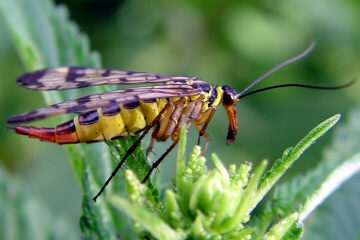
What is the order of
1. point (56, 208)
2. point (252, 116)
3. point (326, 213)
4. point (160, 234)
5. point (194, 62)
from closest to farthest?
point (160, 234)
point (326, 213)
point (56, 208)
point (252, 116)
point (194, 62)

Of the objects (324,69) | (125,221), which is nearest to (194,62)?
(324,69)

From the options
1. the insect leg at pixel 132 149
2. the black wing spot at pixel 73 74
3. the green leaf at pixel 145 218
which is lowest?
the insect leg at pixel 132 149

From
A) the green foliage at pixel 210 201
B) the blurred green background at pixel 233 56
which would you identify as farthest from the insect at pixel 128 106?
the blurred green background at pixel 233 56

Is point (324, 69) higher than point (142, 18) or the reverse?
the reverse

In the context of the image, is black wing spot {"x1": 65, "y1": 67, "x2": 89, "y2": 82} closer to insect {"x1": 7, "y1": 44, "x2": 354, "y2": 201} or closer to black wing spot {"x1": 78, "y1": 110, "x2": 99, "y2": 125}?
insect {"x1": 7, "y1": 44, "x2": 354, "y2": 201}

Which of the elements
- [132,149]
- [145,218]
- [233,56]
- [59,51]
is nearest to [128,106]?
[59,51]

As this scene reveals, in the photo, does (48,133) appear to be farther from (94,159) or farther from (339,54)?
(339,54)

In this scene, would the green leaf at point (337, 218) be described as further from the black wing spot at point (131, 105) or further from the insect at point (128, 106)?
the black wing spot at point (131, 105)
